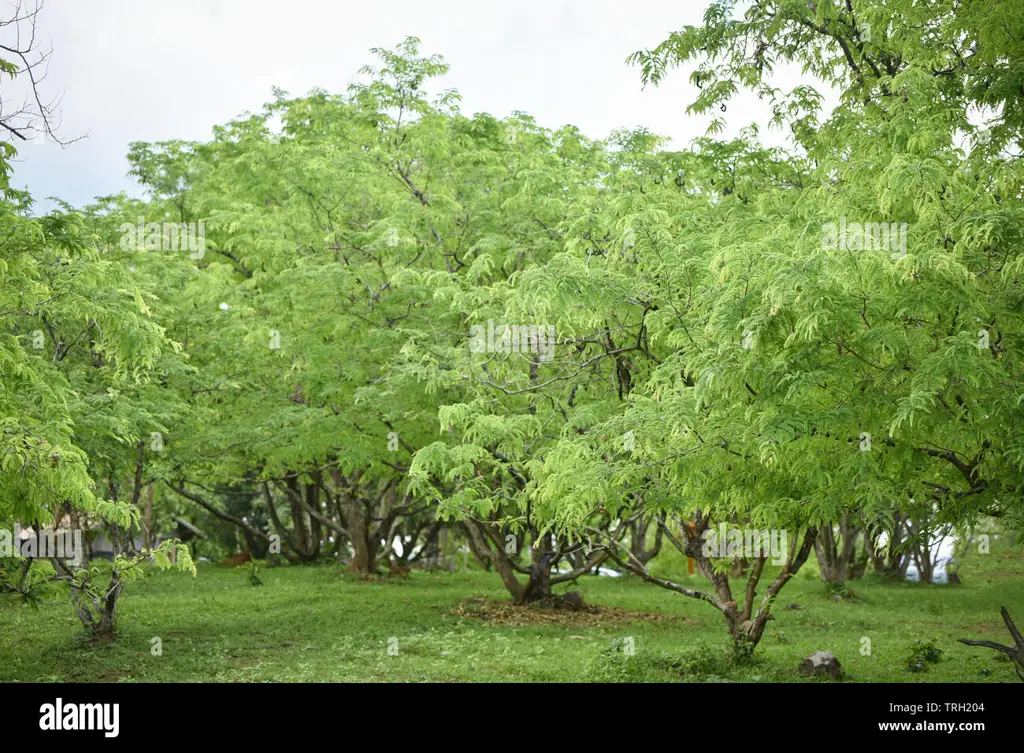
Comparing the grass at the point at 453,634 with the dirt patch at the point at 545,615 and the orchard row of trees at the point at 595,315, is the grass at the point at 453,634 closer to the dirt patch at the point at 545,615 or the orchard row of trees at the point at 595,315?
the dirt patch at the point at 545,615

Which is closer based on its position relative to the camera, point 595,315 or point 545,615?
point 595,315

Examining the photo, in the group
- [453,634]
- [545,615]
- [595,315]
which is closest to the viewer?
[595,315]

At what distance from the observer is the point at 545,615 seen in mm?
17047

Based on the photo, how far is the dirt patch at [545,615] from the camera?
16469 millimetres

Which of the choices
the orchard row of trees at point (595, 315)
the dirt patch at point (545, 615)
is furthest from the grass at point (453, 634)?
the orchard row of trees at point (595, 315)

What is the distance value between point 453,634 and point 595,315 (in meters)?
6.45

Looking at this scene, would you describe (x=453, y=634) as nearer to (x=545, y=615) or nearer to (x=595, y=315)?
(x=545, y=615)

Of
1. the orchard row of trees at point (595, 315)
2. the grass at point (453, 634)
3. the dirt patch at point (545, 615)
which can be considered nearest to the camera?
the orchard row of trees at point (595, 315)

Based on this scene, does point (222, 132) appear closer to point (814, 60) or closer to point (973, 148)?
point (814, 60)

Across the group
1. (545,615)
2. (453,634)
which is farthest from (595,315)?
(545,615)

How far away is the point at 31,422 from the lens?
853 centimetres

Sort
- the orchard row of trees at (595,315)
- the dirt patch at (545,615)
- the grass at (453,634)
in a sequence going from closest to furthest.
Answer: the orchard row of trees at (595,315) < the grass at (453,634) < the dirt patch at (545,615)

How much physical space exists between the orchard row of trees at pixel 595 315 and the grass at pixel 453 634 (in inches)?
37.7

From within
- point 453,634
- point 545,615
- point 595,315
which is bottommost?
point 545,615
